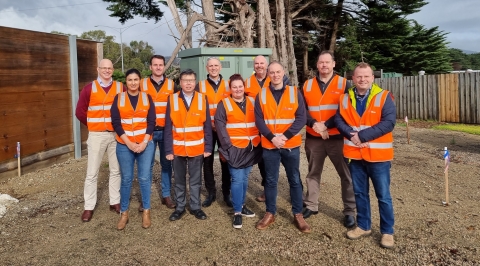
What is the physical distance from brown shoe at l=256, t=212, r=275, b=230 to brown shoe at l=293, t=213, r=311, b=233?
272mm

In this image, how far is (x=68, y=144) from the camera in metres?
8.06

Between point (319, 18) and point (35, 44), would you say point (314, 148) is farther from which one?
point (319, 18)

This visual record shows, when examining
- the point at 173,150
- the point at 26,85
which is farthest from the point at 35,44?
the point at 173,150

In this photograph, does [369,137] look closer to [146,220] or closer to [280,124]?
[280,124]

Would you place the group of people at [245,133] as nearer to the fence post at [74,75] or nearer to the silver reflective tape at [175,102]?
the silver reflective tape at [175,102]

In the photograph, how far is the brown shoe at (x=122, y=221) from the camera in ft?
14.7

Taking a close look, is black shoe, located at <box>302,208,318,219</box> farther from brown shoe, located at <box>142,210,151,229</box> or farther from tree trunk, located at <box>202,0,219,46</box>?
tree trunk, located at <box>202,0,219,46</box>

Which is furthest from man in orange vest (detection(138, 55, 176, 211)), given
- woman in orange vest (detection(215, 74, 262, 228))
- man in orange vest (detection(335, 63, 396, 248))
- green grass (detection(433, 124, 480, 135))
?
green grass (detection(433, 124, 480, 135))

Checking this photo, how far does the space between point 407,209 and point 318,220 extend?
125 centimetres

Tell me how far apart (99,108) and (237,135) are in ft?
5.71

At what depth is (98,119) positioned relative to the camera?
4711mm

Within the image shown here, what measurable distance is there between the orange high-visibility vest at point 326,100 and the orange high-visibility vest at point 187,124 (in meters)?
1.30

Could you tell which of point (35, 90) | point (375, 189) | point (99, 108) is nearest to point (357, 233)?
point (375, 189)

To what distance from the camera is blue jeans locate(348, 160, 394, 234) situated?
150 inches
